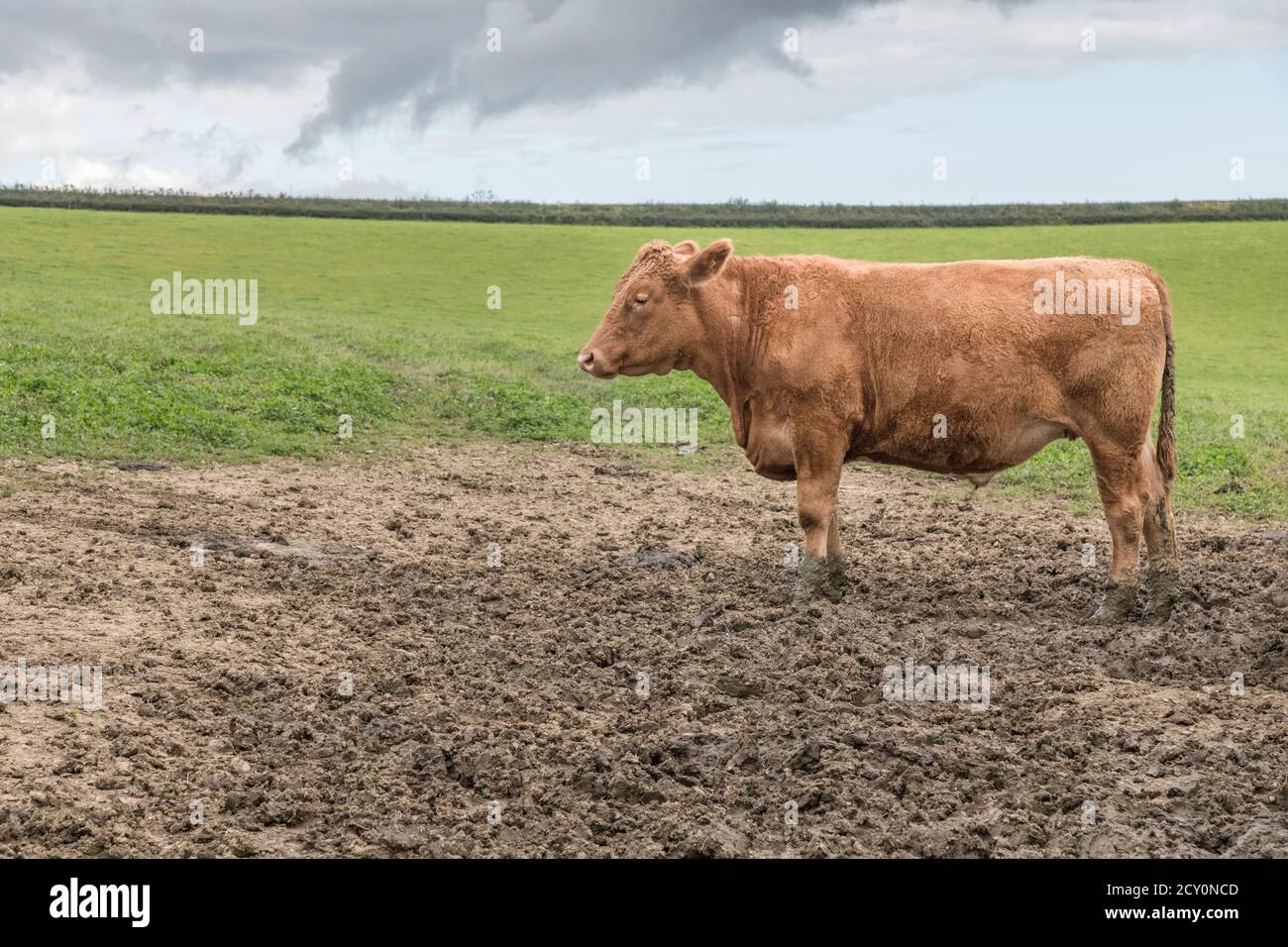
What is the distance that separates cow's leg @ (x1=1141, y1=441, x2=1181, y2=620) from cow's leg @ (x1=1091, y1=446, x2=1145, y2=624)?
0.50 feet

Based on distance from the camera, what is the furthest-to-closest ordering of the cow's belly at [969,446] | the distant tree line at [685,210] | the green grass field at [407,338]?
the distant tree line at [685,210] < the green grass field at [407,338] < the cow's belly at [969,446]

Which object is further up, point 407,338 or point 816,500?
point 407,338

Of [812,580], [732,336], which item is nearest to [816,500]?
[812,580]

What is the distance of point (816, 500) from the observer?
9.36m

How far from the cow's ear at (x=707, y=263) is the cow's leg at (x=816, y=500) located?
1338mm

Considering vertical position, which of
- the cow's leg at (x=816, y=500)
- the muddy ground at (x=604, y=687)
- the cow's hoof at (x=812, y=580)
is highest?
the cow's leg at (x=816, y=500)

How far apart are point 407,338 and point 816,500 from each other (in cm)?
1708

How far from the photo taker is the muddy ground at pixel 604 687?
19.4 feet

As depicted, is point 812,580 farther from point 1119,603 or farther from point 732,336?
point 1119,603

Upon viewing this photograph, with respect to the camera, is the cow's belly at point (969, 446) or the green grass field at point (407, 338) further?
the green grass field at point (407, 338)

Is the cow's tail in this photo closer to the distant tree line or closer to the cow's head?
the cow's head

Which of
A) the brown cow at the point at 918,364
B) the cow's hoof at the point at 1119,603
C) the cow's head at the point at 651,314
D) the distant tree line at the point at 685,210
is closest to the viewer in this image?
the brown cow at the point at 918,364

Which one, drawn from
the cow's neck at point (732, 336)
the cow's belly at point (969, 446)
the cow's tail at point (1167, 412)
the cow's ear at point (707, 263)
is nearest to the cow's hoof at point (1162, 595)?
the cow's tail at point (1167, 412)

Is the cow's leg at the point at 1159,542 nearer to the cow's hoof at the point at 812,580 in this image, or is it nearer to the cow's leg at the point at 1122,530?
the cow's leg at the point at 1122,530
